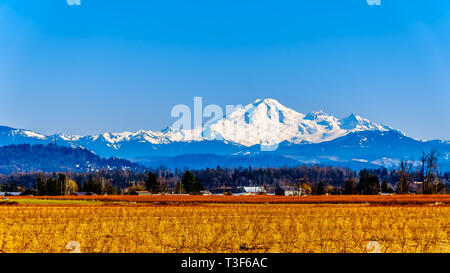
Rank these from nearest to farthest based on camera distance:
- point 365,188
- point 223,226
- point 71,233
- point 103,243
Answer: point 103,243, point 71,233, point 223,226, point 365,188

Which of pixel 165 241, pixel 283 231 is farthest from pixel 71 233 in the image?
pixel 283 231

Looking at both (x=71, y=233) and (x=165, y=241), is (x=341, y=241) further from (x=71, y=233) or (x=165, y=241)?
(x=71, y=233)

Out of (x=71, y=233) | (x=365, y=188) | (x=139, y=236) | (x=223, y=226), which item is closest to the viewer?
(x=139, y=236)

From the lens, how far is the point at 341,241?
28.8 meters
